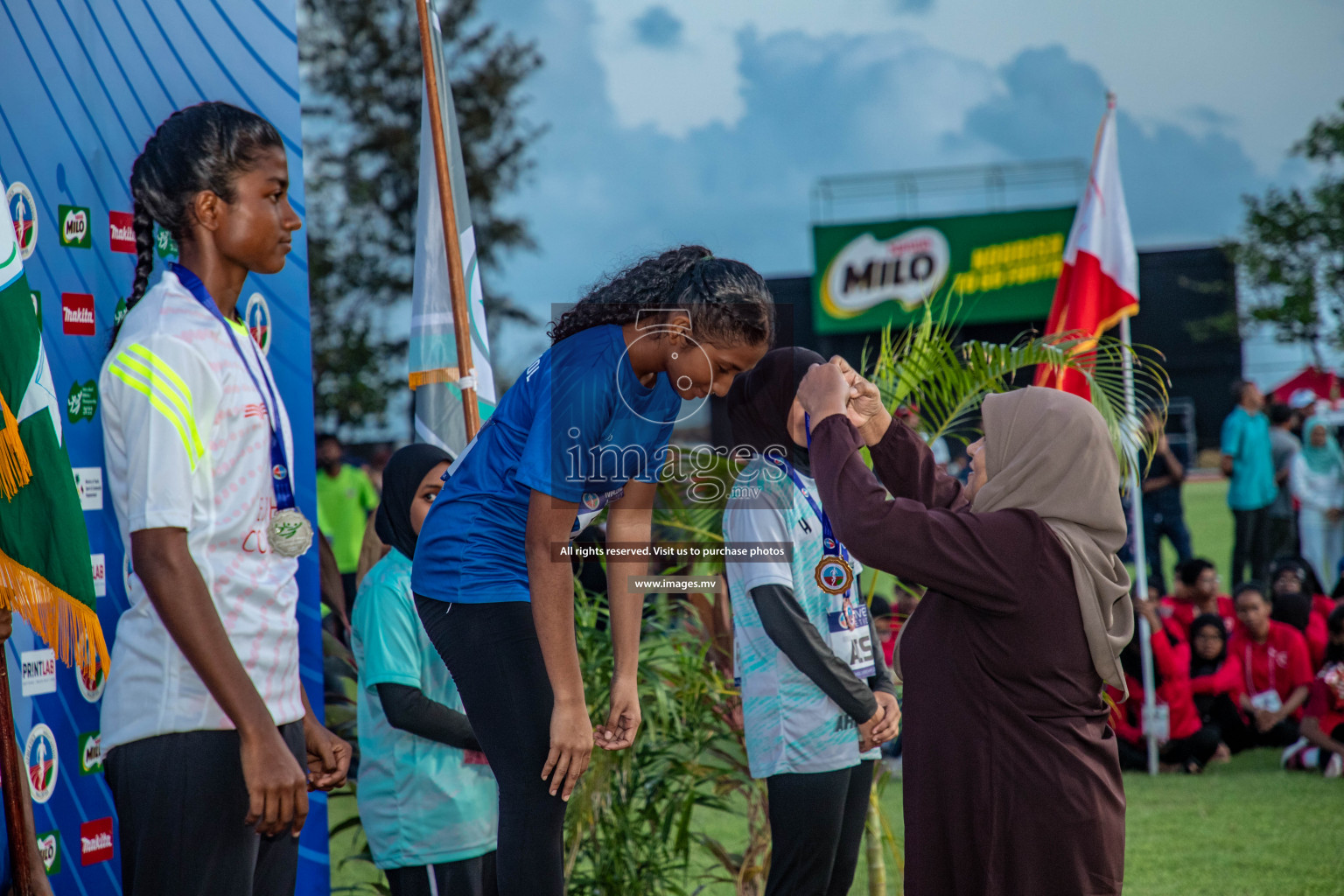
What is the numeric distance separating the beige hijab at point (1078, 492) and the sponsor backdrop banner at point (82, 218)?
1818mm

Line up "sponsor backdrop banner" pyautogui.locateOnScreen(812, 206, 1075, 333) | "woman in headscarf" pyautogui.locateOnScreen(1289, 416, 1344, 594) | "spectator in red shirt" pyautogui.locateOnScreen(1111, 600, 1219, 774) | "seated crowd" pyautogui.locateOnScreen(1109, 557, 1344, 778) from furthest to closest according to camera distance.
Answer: "sponsor backdrop banner" pyautogui.locateOnScreen(812, 206, 1075, 333)
"woman in headscarf" pyautogui.locateOnScreen(1289, 416, 1344, 594)
"spectator in red shirt" pyautogui.locateOnScreen(1111, 600, 1219, 774)
"seated crowd" pyautogui.locateOnScreen(1109, 557, 1344, 778)

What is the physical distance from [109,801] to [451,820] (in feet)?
2.81

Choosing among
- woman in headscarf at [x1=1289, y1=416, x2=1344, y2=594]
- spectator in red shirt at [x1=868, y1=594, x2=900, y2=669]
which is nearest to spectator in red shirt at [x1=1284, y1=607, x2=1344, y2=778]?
spectator in red shirt at [x1=868, y1=594, x2=900, y2=669]

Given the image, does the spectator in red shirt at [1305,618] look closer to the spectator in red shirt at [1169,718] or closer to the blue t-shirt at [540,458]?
the spectator in red shirt at [1169,718]

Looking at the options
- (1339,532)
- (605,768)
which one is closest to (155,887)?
(605,768)

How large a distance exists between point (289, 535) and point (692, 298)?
31.4 inches

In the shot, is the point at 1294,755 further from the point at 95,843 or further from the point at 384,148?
the point at 384,148

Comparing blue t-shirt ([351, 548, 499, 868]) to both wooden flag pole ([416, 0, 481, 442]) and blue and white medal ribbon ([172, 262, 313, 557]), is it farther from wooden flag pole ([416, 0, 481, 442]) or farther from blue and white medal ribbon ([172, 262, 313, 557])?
blue and white medal ribbon ([172, 262, 313, 557])

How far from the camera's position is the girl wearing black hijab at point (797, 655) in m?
2.83

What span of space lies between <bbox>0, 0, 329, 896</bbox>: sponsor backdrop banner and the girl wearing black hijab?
1182 millimetres

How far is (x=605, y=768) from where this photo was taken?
3.47m

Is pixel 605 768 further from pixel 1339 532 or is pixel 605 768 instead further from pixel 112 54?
pixel 1339 532

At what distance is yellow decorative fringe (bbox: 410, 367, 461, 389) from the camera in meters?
3.58

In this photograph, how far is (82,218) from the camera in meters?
2.79
